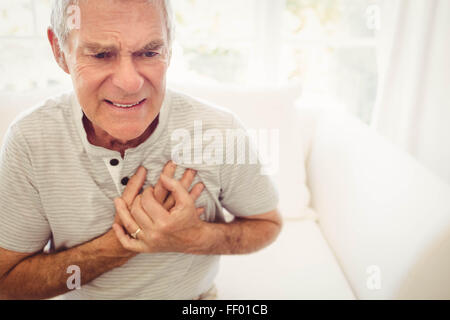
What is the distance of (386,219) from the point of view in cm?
101

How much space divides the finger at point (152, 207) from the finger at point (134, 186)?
0.07 ft

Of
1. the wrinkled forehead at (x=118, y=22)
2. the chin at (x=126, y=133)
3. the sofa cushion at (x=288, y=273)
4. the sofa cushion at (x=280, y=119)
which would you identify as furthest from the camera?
the sofa cushion at (x=280, y=119)

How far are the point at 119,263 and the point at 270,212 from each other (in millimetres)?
410

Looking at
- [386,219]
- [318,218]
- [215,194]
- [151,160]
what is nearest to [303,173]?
[318,218]

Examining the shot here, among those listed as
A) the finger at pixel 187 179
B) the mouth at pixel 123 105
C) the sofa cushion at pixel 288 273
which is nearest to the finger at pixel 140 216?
the finger at pixel 187 179

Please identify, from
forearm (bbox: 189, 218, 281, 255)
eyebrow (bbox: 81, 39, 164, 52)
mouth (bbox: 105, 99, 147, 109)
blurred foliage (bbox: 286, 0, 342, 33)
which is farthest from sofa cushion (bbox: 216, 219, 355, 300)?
blurred foliage (bbox: 286, 0, 342, 33)

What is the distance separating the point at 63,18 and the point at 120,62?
0.45 ft

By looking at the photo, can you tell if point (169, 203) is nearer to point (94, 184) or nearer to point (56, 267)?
point (94, 184)

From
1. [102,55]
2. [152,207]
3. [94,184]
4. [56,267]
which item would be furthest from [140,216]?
[102,55]

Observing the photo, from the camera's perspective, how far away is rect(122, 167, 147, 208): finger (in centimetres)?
84

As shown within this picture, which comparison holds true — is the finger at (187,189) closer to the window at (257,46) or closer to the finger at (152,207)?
the finger at (152,207)

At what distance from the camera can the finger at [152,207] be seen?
0.82 m

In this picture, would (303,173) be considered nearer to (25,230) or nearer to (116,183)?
(116,183)

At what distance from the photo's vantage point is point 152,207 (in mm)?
826
